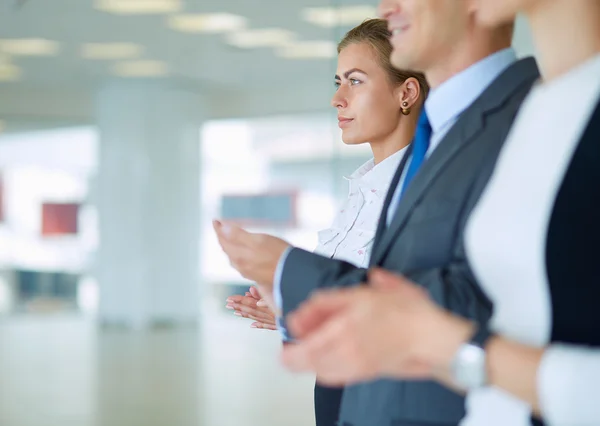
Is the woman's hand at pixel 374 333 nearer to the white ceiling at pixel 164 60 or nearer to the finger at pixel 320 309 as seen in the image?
the finger at pixel 320 309

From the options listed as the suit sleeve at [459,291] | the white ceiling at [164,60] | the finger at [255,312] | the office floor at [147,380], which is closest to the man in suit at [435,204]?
the suit sleeve at [459,291]

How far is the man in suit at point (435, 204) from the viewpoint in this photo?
1208 millimetres

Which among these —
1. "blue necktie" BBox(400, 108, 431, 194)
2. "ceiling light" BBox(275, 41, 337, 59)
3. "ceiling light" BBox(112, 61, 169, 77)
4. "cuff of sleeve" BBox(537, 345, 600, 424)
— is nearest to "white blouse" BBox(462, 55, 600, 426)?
"cuff of sleeve" BBox(537, 345, 600, 424)

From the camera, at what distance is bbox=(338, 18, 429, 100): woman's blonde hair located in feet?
7.41

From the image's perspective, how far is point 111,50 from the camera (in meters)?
13.0

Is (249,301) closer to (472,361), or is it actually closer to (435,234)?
(435,234)

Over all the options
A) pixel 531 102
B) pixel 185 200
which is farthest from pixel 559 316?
pixel 185 200

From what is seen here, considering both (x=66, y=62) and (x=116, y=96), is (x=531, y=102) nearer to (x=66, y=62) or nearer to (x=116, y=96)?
(x=66, y=62)

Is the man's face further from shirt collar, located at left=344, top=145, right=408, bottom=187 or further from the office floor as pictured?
the office floor

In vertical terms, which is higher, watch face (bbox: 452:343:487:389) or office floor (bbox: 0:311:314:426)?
watch face (bbox: 452:343:487:389)

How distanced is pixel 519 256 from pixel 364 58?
4.56 feet

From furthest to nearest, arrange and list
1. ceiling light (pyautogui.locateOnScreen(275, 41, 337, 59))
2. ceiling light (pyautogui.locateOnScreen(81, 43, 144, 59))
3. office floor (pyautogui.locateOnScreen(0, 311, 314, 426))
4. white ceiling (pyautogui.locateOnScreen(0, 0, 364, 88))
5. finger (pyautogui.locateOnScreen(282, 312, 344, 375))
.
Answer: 1. ceiling light (pyautogui.locateOnScreen(81, 43, 144, 59))
2. ceiling light (pyautogui.locateOnScreen(275, 41, 337, 59))
3. white ceiling (pyautogui.locateOnScreen(0, 0, 364, 88))
4. office floor (pyautogui.locateOnScreen(0, 311, 314, 426))
5. finger (pyautogui.locateOnScreen(282, 312, 344, 375))

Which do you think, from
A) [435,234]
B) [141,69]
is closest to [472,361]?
[435,234]

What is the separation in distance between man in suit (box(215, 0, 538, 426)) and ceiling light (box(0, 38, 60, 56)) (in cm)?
1176
